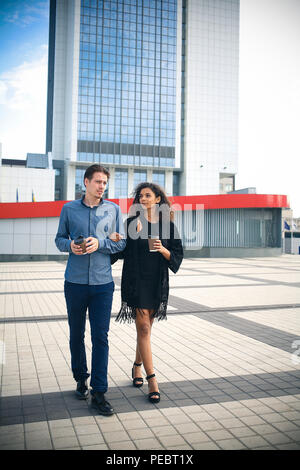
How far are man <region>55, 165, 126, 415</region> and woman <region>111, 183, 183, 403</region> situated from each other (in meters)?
0.17

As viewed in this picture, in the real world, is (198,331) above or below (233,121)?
below

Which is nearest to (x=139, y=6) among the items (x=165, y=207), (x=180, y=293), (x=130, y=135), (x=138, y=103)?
(x=138, y=103)

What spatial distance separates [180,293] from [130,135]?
5108 cm

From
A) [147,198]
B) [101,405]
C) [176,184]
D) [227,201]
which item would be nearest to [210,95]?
[176,184]

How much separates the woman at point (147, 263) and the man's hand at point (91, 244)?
38 centimetres

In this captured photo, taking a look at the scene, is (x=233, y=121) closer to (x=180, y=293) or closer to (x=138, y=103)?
(x=138, y=103)

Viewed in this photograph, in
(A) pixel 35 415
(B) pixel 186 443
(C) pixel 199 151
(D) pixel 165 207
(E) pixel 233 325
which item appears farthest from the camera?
(C) pixel 199 151

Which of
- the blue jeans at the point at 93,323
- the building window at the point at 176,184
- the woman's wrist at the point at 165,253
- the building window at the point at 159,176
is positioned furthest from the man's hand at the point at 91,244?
the building window at the point at 176,184

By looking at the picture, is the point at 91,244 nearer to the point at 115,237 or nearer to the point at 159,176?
the point at 115,237

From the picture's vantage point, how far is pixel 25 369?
410 centimetres

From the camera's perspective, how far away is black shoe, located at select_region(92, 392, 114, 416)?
9.98 ft

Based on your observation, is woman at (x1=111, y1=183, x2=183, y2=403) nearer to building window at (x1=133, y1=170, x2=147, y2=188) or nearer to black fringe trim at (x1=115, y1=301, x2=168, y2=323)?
black fringe trim at (x1=115, y1=301, x2=168, y2=323)

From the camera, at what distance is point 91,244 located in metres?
3.13

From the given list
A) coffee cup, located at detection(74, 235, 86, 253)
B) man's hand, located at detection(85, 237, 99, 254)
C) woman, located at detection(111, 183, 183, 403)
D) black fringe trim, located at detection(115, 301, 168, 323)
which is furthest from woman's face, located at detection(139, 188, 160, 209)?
black fringe trim, located at detection(115, 301, 168, 323)
